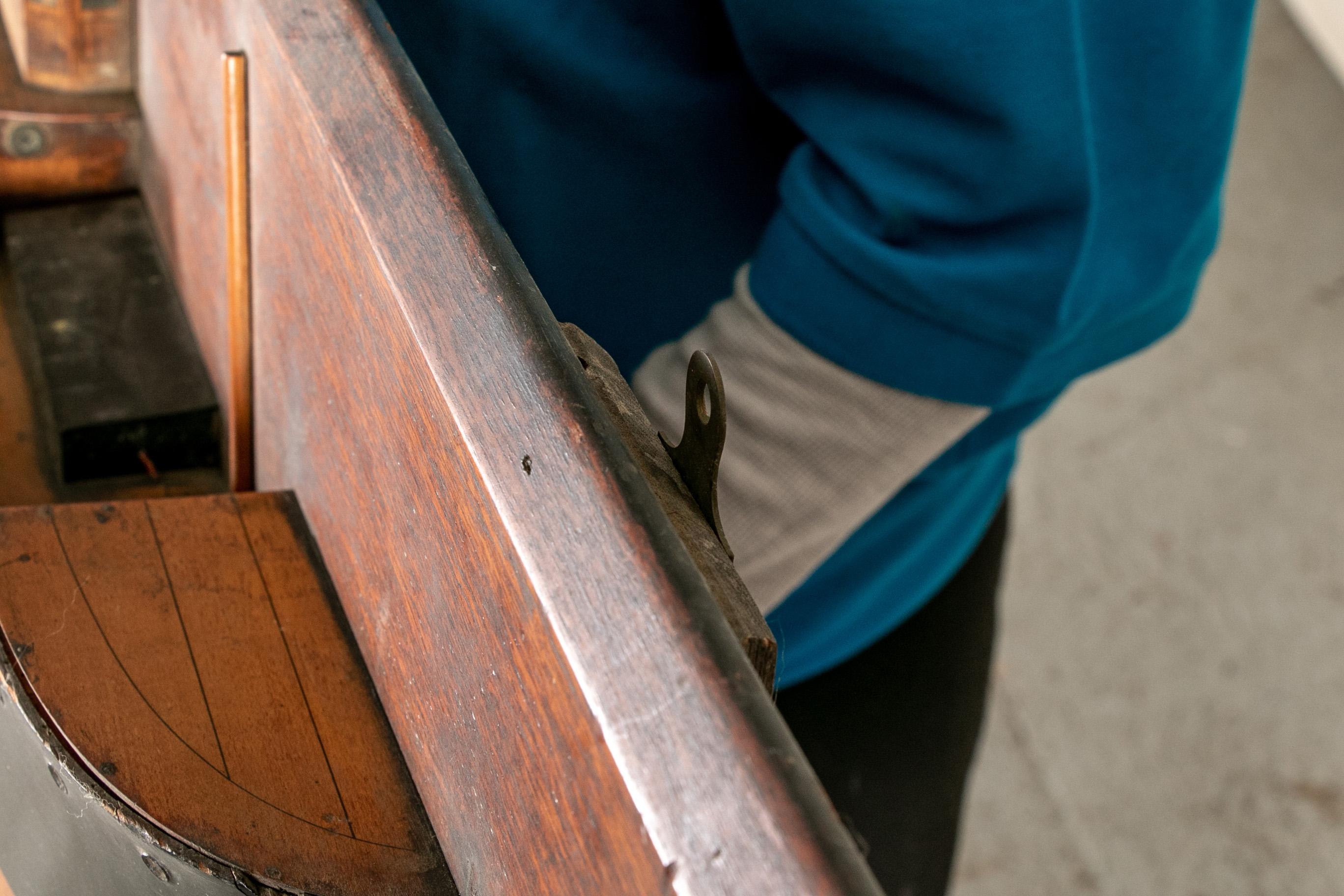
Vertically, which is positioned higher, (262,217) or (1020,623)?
(262,217)

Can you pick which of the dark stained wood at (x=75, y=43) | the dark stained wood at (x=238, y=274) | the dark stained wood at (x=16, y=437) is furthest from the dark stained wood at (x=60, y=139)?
the dark stained wood at (x=238, y=274)

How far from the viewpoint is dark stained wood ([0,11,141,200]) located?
2.88 ft

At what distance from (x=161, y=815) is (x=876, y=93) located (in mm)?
461

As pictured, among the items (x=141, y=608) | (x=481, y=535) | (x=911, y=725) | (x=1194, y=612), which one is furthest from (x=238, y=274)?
(x=1194, y=612)

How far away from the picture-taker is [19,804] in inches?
19.7

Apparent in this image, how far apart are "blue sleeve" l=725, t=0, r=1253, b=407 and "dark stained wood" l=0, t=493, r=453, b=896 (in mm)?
317

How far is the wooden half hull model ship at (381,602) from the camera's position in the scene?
0.33 m

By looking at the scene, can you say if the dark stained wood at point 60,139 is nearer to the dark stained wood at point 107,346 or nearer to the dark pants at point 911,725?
the dark stained wood at point 107,346

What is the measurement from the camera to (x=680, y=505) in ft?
1.42

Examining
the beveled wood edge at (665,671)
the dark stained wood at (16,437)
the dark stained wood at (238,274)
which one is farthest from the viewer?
the dark stained wood at (16,437)

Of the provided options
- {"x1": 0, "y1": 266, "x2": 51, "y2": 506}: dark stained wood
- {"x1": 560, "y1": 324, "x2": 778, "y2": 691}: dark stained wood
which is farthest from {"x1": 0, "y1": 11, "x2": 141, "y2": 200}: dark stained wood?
{"x1": 560, "y1": 324, "x2": 778, "y2": 691}: dark stained wood

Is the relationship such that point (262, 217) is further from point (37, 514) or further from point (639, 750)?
point (639, 750)

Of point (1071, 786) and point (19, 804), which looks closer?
Result: point (19, 804)

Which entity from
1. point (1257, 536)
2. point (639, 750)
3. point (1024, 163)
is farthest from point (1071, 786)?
point (639, 750)
